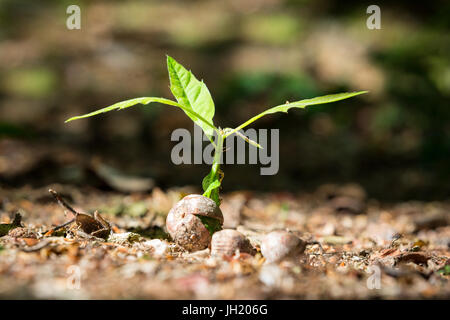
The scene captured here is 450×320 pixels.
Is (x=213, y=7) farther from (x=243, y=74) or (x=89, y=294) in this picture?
(x=89, y=294)

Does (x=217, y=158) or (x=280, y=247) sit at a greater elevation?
(x=217, y=158)
